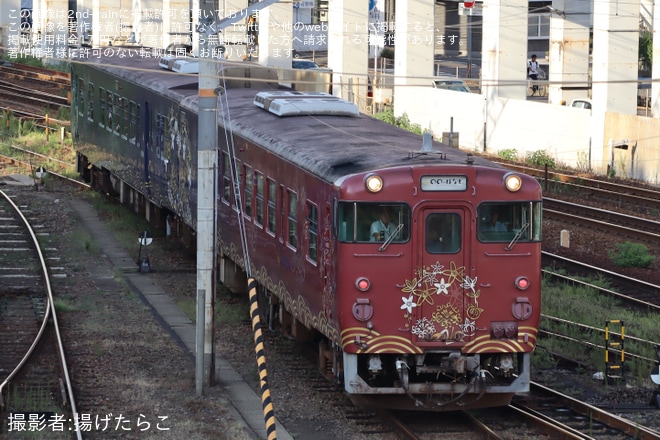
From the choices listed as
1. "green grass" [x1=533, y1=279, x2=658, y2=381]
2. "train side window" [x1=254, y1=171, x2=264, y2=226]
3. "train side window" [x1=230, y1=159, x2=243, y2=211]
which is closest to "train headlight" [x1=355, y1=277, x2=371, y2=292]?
"train side window" [x1=254, y1=171, x2=264, y2=226]

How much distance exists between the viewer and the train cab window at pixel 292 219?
43.5 ft

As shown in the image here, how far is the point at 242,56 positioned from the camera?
4066cm

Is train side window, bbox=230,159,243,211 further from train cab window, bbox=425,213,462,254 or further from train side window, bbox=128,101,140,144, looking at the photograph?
train side window, bbox=128,101,140,144

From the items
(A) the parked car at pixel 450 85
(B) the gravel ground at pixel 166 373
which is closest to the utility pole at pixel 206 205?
(B) the gravel ground at pixel 166 373

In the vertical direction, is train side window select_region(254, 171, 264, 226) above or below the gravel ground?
above

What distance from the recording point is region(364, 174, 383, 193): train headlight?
11328 millimetres

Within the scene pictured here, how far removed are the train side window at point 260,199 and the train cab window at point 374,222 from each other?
11.1 feet

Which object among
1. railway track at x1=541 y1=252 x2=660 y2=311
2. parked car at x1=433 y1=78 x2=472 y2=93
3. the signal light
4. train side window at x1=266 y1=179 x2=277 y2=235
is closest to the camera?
the signal light

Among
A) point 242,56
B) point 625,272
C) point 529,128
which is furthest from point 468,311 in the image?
point 242,56

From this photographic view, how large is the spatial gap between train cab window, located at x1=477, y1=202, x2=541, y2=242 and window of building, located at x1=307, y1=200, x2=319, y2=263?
1.78 metres

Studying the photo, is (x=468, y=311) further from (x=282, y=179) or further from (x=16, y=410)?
(x=16, y=410)

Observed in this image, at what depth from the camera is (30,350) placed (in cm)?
1484

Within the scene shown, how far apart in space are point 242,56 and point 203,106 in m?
27.5

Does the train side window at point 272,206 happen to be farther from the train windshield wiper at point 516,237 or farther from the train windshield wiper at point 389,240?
the train windshield wiper at point 516,237
